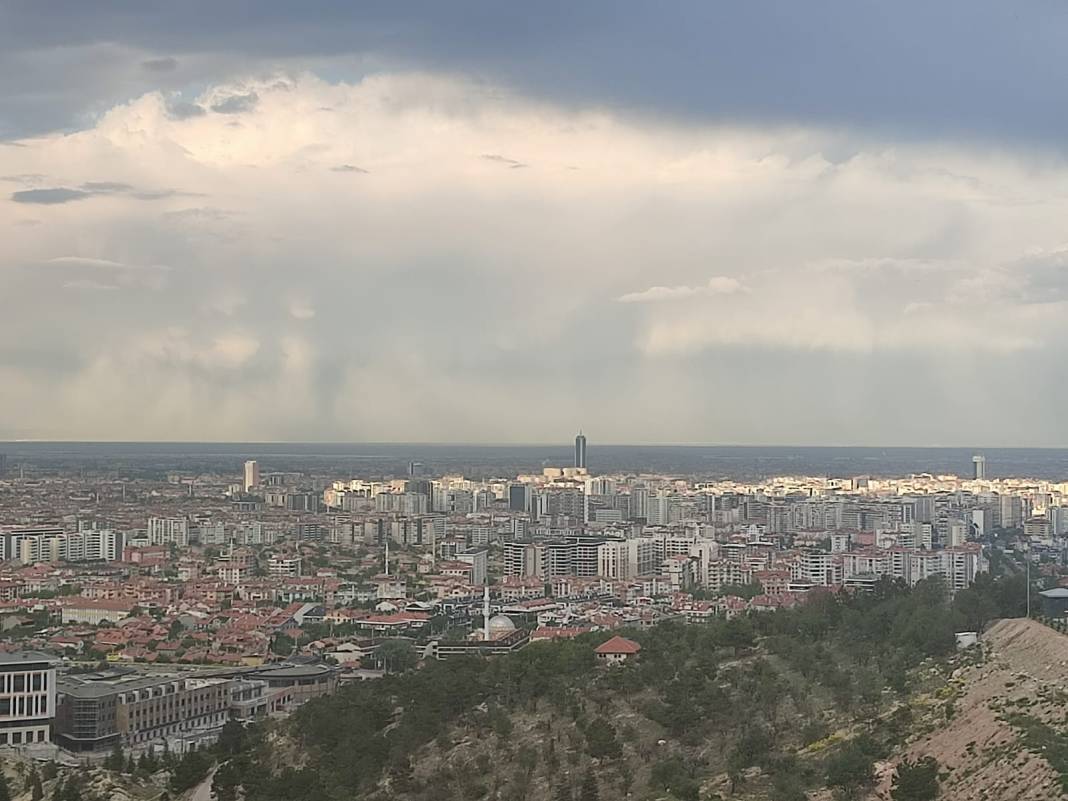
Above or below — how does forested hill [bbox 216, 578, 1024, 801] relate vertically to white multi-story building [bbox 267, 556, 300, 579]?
above

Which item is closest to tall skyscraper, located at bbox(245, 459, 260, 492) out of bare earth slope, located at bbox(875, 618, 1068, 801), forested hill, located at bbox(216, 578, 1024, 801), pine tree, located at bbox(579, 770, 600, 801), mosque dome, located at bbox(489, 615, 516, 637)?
mosque dome, located at bbox(489, 615, 516, 637)

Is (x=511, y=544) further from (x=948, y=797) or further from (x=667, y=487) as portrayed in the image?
(x=948, y=797)

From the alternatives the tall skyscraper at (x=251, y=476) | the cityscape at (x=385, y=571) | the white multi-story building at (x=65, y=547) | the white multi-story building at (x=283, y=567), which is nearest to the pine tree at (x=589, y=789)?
the cityscape at (x=385, y=571)

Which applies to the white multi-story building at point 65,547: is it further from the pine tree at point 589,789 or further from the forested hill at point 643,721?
the pine tree at point 589,789

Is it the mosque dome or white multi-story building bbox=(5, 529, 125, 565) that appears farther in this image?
white multi-story building bbox=(5, 529, 125, 565)

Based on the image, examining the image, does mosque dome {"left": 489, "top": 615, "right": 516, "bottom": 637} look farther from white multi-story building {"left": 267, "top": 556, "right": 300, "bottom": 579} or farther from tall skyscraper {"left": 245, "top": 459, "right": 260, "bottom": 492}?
tall skyscraper {"left": 245, "top": 459, "right": 260, "bottom": 492}

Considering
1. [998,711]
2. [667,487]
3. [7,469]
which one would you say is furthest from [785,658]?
[7,469]

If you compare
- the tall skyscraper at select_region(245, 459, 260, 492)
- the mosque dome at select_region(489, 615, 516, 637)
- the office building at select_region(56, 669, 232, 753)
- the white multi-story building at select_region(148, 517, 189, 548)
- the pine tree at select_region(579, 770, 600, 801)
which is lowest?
the office building at select_region(56, 669, 232, 753)

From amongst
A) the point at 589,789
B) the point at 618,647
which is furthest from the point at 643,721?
the point at 618,647
